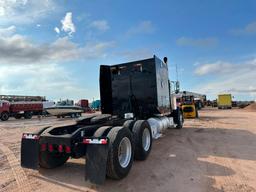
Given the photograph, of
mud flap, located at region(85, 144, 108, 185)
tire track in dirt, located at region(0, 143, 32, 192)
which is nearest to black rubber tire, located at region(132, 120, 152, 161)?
mud flap, located at region(85, 144, 108, 185)

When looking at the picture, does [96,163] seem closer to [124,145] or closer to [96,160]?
[96,160]

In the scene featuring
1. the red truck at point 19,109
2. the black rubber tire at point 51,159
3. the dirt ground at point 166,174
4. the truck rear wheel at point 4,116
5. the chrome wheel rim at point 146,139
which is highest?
the red truck at point 19,109

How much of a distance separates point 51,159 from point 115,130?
6.38ft

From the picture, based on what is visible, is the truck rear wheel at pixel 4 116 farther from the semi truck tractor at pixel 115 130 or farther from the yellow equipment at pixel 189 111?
the semi truck tractor at pixel 115 130

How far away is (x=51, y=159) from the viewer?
6.16 meters

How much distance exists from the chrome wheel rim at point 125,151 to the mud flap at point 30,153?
1914mm

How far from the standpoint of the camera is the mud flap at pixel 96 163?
15.5 ft

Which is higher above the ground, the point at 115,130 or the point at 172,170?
the point at 115,130

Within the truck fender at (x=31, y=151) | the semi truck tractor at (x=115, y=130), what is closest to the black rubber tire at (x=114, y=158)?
the semi truck tractor at (x=115, y=130)

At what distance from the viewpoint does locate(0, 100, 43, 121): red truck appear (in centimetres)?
2998

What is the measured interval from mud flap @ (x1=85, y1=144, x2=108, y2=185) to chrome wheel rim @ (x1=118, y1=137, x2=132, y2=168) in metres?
0.76

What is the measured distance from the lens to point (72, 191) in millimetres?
4832

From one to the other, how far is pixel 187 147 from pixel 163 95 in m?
3.17

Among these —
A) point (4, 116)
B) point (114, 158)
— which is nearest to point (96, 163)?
point (114, 158)
